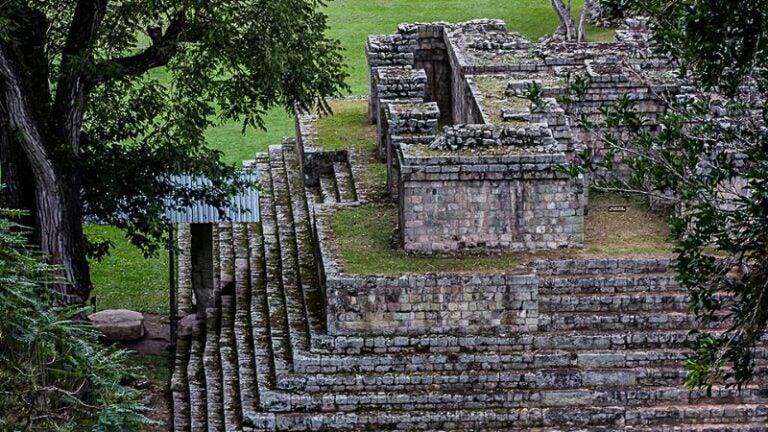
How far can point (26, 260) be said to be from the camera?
19797mm

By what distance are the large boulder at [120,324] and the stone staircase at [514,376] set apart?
4.49m

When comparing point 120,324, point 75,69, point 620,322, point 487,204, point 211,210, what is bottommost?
point 120,324

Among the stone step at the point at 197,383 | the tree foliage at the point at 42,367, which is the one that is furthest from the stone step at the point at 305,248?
the tree foliage at the point at 42,367

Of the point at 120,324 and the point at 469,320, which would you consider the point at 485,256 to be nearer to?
the point at 469,320

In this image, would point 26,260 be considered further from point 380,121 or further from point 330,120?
point 330,120

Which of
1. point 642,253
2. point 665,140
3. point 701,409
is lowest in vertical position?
point 701,409

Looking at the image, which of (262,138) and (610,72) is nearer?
(610,72)

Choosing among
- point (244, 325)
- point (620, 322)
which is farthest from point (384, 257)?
point (620, 322)

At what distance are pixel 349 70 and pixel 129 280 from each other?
15.0m

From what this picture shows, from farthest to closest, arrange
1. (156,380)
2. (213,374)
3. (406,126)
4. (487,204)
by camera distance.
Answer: (156,380), (406,126), (213,374), (487,204)

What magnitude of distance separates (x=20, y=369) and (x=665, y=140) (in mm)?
6561

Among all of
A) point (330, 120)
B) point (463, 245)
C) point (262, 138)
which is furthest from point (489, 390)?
point (262, 138)

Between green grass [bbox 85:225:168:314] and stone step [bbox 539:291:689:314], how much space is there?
884 cm

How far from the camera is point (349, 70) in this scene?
155 ft
